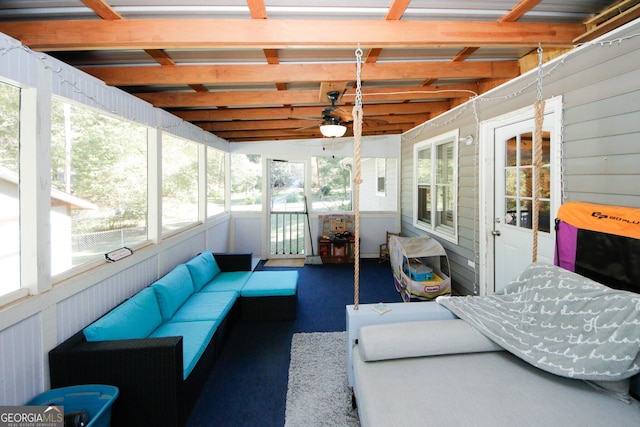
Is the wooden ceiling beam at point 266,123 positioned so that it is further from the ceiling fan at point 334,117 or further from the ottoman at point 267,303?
the ottoman at point 267,303

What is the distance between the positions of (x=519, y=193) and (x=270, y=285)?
293 cm

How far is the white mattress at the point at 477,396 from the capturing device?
4.17 ft

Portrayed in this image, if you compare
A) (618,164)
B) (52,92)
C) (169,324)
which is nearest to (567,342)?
(618,164)

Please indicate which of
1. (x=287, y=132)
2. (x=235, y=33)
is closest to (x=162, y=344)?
(x=235, y=33)

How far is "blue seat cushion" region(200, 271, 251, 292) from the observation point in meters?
3.35

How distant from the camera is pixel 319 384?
7.32ft

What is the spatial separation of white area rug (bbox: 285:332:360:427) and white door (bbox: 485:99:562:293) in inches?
65.2

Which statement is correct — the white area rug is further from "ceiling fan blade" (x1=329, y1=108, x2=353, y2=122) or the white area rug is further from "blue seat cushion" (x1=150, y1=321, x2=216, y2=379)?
"ceiling fan blade" (x1=329, y1=108, x2=353, y2=122)

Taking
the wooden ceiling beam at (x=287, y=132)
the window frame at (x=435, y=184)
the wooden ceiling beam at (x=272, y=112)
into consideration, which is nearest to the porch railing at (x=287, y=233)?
the wooden ceiling beam at (x=287, y=132)

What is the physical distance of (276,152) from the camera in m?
6.23

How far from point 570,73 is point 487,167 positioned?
3.95 feet

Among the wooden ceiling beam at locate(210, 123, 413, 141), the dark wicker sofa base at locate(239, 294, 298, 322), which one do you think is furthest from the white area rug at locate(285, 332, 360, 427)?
the wooden ceiling beam at locate(210, 123, 413, 141)

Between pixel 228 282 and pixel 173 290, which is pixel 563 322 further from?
pixel 228 282

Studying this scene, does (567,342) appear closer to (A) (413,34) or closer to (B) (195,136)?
(A) (413,34)
